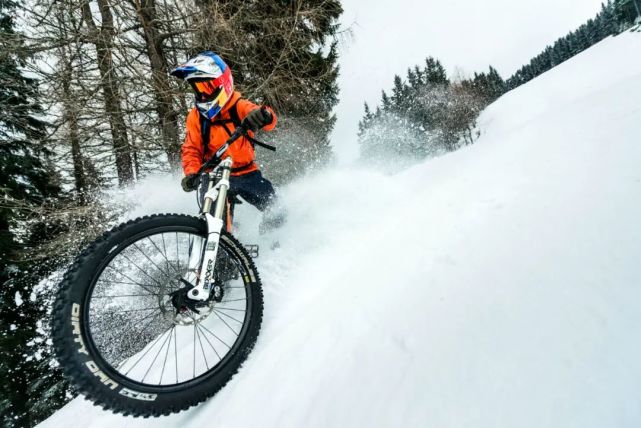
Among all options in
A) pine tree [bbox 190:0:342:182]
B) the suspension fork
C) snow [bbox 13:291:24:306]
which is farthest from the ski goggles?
snow [bbox 13:291:24:306]

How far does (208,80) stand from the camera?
2754mm

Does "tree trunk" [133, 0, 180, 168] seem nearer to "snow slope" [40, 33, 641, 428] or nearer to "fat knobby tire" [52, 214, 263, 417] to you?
"snow slope" [40, 33, 641, 428]

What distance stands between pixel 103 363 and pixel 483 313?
1.72 m

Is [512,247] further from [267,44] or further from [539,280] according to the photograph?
[267,44]

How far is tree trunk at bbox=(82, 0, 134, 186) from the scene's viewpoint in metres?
5.21

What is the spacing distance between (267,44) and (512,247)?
21.5 ft

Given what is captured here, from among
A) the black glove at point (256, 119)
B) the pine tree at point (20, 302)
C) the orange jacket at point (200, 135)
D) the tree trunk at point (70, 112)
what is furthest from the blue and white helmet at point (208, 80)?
the pine tree at point (20, 302)

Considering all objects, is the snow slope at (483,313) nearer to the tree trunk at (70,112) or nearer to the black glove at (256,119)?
the black glove at (256,119)

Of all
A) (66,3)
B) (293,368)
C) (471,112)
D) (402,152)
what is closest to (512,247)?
(293,368)

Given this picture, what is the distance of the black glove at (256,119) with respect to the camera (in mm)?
2311

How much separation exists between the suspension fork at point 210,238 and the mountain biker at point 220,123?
365 millimetres

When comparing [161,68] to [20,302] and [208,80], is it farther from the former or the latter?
[20,302]

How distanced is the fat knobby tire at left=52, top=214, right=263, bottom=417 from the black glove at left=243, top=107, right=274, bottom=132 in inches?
35.2

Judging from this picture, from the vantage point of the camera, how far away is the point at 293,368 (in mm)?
1556
